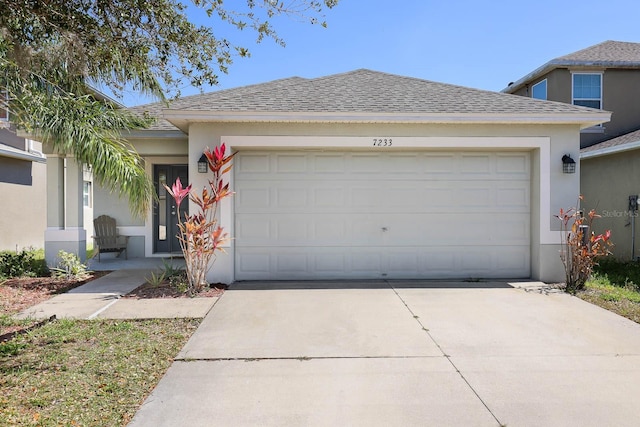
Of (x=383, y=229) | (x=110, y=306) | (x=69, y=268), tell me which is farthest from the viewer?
(x=69, y=268)

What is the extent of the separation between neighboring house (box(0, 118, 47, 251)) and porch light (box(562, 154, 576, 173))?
45.9 ft

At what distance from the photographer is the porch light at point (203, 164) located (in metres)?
7.58

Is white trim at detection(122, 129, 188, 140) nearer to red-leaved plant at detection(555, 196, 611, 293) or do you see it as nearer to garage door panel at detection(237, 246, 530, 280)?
garage door panel at detection(237, 246, 530, 280)

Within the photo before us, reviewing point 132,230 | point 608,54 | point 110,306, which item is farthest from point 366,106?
point 608,54

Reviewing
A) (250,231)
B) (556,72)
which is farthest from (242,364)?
(556,72)

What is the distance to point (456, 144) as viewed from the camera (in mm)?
8023

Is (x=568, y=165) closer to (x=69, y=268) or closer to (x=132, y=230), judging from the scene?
(x=69, y=268)

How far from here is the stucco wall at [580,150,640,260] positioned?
34.7 feet

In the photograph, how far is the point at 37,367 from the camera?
4031 millimetres

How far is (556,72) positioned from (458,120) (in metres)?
7.80

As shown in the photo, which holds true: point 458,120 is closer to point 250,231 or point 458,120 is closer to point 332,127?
point 332,127

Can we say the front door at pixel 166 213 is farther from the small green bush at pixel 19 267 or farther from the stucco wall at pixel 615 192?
the stucco wall at pixel 615 192

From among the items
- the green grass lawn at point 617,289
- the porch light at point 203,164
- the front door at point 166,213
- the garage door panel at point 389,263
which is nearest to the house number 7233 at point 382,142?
the garage door panel at point 389,263

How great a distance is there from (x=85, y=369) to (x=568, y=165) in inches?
327
